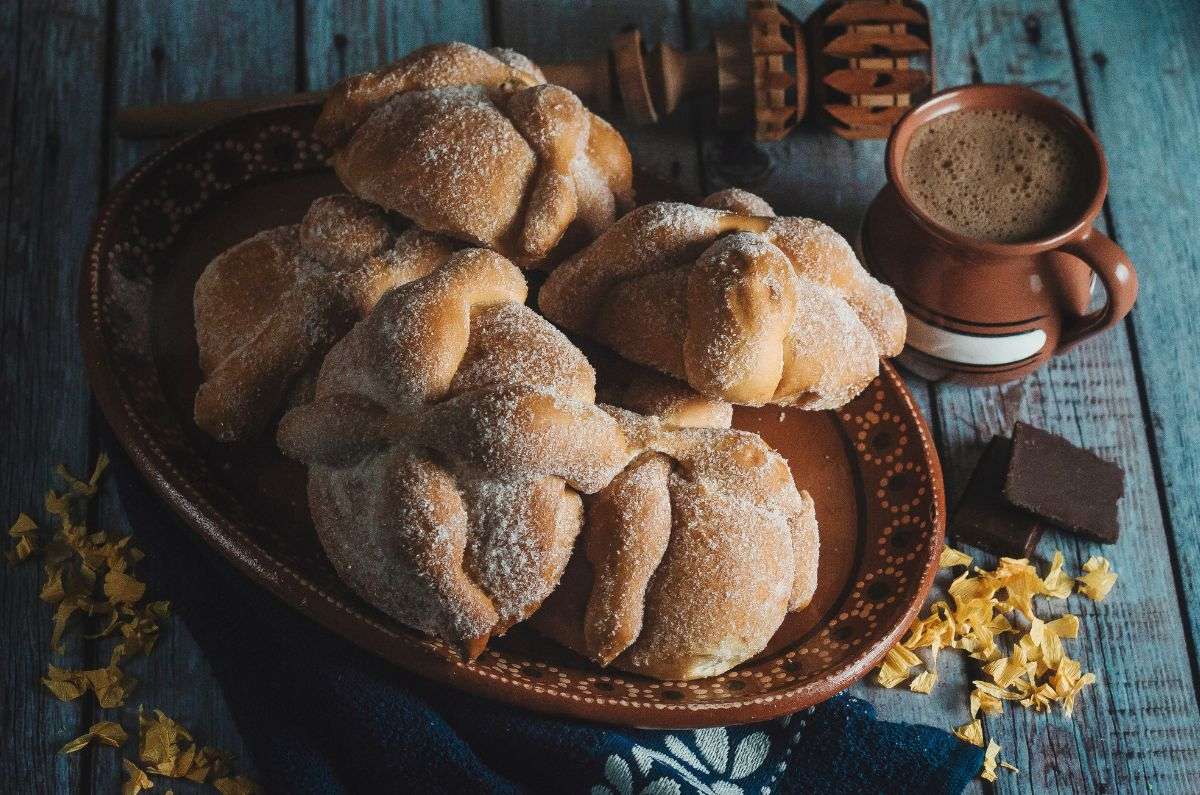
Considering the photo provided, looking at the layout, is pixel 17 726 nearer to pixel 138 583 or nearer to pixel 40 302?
pixel 138 583

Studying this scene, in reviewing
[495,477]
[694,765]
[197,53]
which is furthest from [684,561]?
[197,53]

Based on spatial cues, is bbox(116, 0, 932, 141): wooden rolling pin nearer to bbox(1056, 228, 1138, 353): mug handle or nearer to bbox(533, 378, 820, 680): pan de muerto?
bbox(1056, 228, 1138, 353): mug handle

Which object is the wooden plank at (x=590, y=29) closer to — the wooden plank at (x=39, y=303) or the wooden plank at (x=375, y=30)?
the wooden plank at (x=375, y=30)

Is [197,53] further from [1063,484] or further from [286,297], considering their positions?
[1063,484]

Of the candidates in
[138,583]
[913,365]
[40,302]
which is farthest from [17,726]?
[913,365]

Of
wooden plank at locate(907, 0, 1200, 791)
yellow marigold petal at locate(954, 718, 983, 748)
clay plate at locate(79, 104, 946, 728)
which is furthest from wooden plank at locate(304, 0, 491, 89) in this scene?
yellow marigold petal at locate(954, 718, 983, 748)

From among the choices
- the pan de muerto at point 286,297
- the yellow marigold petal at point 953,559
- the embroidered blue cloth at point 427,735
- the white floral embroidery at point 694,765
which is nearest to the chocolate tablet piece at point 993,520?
the yellow marigold petal at point 953,559

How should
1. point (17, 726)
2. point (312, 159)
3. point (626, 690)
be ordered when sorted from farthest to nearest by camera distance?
1. point (312, 159)
2. point (17, 726)
3. point (626, 690)
